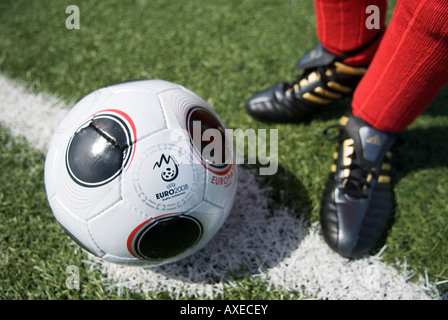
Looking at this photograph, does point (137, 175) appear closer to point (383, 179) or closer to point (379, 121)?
point (379, 121)

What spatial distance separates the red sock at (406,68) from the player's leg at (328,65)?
31 centimetres

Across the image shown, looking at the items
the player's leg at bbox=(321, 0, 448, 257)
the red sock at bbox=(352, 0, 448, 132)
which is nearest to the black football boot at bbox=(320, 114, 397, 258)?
the player's leg at bbox=(321, 0, 448, 257)

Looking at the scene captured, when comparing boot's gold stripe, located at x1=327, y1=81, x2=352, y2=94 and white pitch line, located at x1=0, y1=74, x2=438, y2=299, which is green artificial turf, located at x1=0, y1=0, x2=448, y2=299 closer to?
white pitch line, located at x1=0, y1=74, x2=438, y2=299

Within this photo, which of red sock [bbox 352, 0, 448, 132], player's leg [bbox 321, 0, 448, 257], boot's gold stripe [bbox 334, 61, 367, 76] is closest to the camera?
red sock [bbox 352, 0, 448, 132]

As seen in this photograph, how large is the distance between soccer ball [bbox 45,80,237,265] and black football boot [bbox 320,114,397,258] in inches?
27.2

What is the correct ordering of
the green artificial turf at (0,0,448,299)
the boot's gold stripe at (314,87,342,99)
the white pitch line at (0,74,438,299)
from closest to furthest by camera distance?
the white pitch line at (0,74,438,299), the green artificial turf at (0,0,448,299), the boot's gold stripe at (314,87,342,99)

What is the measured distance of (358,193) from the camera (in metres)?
2.04

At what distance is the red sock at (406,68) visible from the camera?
1446 millimetres

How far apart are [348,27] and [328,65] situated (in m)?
0.31

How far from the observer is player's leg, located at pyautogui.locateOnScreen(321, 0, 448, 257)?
5.08 ft

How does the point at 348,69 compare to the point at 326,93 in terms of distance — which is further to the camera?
the point at 326,93

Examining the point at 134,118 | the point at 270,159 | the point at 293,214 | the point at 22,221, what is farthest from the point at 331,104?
the point at 22,221

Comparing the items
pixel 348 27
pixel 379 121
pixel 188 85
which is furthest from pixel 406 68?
pixel 188 85

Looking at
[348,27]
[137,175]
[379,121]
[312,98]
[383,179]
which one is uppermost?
[348,27]
